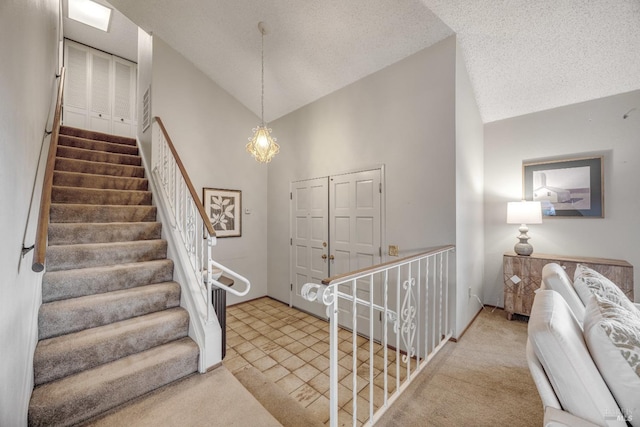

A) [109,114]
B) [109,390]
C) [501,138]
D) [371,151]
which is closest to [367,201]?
[371,151]

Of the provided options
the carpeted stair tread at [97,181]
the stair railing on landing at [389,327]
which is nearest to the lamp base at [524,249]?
the stair railing on landing at [389,327]

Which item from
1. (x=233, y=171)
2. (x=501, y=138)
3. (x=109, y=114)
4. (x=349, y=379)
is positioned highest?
(x=109, y=114)

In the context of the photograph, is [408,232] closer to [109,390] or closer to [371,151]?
[371,151]

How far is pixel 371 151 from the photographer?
3115 mm

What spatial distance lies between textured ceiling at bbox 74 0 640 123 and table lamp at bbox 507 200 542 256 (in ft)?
4.23

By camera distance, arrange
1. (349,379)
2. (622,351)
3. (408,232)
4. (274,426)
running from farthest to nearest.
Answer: (408,232)
(349,379)
(274,426)
(622,351)

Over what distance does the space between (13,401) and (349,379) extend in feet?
7.13

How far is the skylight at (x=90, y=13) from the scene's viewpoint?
3.69 m

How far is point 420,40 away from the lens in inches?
102

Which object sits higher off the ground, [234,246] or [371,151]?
[371,151]

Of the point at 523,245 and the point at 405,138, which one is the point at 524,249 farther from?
the point at 405,138

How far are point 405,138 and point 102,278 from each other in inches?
127

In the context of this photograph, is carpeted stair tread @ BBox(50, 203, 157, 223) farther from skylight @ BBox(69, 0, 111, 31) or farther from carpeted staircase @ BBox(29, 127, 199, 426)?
skylight @ BBox(69, 0, 111, 31)

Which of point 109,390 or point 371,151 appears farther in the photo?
point 371,151
